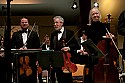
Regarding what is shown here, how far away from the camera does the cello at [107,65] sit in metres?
4.30

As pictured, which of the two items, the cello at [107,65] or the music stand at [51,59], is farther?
the music stand at [51,59]

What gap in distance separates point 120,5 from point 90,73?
4.76 m

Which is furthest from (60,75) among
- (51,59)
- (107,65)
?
(107,65)

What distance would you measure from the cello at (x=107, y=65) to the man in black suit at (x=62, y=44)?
2.45ft

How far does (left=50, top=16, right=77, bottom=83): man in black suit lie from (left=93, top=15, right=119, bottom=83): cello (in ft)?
2.45

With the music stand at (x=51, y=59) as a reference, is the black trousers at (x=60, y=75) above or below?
below

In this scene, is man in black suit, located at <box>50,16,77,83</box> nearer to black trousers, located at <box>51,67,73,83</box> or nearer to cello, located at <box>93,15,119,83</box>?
black trousers, located at <box>51,67,73,83</box>

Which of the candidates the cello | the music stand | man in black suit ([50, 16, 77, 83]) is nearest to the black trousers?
man in black suit ([50, 16, 77, 83])

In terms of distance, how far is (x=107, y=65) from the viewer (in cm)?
430

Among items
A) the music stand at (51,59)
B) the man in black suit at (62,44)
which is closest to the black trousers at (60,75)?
the man in black suit at (62,44)

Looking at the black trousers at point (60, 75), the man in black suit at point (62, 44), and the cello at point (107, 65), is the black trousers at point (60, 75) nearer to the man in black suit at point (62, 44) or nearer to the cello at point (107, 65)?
the man in black suit at point (62, 44)

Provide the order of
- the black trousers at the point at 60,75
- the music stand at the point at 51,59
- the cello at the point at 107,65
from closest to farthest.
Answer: the cello at the point at 107,65 → the music stand at the point at 51,59 → the black trousers at the point at 60,75

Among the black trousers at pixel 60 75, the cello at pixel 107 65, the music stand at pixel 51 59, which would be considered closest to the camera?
the cello at pixel 107 65

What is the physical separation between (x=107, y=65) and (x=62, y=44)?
1.02 m
